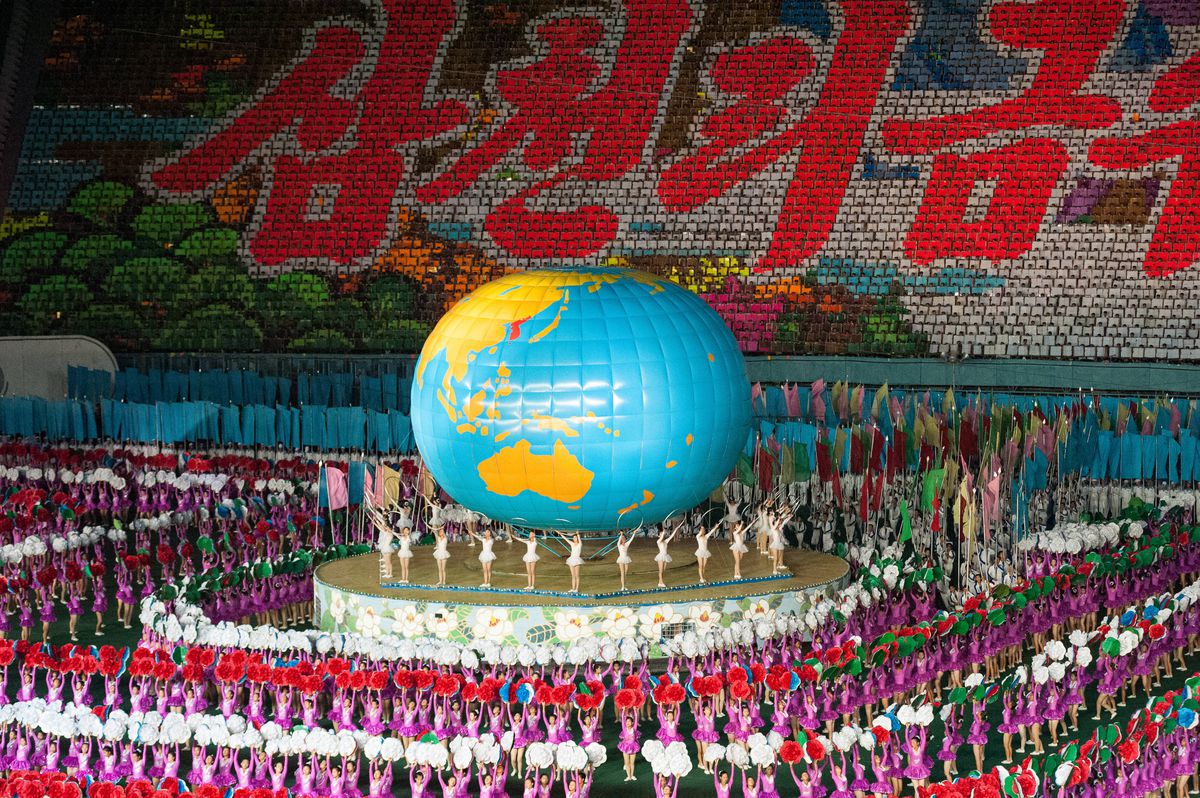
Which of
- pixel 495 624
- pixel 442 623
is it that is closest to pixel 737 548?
pixel 495 624

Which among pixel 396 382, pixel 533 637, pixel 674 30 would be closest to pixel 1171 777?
pixel 533 637

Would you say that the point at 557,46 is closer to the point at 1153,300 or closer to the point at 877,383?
the point at 877,383

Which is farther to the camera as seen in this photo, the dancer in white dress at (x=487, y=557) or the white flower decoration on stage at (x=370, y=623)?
the dancer in white dress at (x=487, y=557)

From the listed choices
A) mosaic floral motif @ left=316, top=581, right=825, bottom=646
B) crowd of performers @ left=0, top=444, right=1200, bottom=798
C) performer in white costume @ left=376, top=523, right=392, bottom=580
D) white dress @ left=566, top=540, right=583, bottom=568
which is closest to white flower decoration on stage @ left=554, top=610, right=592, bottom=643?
mosaic floral motif @ left=316, top=581, right=825, bottom=646

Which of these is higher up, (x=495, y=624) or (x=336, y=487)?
(x=336, y=487)

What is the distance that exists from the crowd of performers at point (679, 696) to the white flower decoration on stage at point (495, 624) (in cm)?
40

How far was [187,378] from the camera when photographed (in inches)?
1235

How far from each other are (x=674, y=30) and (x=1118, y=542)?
22286 mm

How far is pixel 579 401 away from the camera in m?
16.7

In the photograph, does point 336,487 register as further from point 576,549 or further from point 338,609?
point 576,549

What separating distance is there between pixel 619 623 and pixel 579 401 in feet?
7.12

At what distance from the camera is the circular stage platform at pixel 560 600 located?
16.2 meters

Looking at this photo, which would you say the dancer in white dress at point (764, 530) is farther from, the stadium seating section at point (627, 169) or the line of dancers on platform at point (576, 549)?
the stadium seating section at point (627, 169)

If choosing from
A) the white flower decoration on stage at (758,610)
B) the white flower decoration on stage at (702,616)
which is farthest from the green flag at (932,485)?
the white flower decoration on stage at (702,616)
